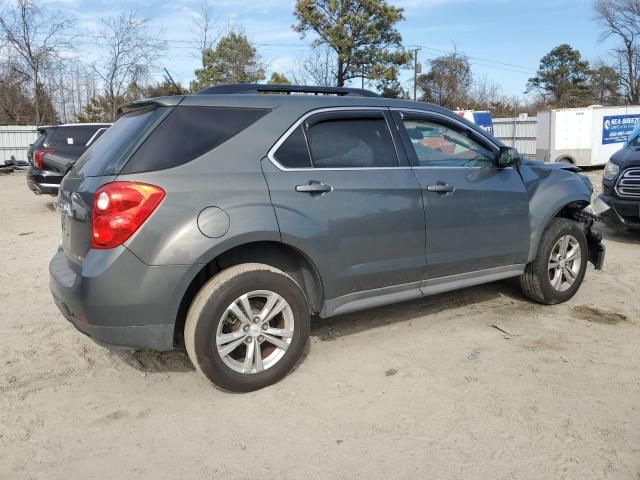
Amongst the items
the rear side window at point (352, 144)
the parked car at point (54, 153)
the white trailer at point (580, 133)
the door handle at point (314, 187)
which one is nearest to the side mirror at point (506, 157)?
the rear side window at point (352, 144)

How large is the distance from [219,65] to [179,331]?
79.6 ft

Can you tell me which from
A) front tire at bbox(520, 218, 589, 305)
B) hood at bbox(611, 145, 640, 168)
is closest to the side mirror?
front tire at bbox(520, 218, 589, 305)

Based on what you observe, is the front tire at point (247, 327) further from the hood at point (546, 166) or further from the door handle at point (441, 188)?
the hood at point (546, 166)

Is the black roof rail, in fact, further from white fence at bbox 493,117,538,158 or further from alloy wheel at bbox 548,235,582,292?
white fence at bbox 493,117,538,158

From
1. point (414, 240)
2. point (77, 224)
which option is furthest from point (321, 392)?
point (77, 224)

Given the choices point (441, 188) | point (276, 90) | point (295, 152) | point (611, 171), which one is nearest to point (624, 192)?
point (611, 171)

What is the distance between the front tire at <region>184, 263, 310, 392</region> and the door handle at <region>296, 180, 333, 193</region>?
539 millimetres

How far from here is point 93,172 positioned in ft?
10.7

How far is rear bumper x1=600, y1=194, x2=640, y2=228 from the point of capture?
23.6 ft

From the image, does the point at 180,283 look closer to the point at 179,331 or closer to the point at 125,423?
the point at 179,331

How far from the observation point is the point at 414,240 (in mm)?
3902

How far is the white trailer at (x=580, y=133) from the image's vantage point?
62.8ft

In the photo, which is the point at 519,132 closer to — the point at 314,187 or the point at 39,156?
the point at 39,156

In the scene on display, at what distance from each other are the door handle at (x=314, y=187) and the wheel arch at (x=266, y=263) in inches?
14.5
